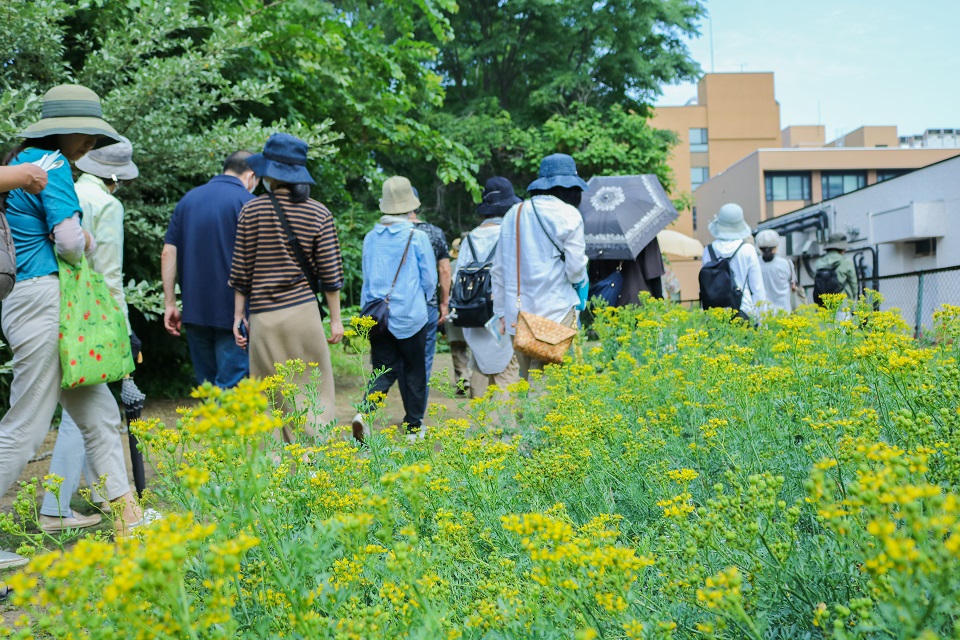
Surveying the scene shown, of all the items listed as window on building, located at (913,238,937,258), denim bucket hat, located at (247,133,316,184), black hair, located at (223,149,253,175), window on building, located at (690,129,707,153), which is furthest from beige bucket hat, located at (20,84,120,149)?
window on building, located at (690,129,707,153)

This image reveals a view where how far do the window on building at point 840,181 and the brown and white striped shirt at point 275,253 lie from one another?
156 ft

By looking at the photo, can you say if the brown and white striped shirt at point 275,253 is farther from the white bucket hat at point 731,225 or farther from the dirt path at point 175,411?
the white bucket hat at point 731,225

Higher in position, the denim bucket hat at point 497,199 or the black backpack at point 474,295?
the denim bucket hat at point 497,199

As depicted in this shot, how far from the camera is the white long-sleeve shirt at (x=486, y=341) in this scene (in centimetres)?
666

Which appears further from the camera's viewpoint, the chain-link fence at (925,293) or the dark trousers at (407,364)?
the chain-link fence at (925,293)

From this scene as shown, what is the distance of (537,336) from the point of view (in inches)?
211

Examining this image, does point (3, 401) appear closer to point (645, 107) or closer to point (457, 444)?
point (457, 444)

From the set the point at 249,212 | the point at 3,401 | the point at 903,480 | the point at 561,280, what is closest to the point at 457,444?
the point at 903,480

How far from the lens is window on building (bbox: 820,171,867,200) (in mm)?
47125

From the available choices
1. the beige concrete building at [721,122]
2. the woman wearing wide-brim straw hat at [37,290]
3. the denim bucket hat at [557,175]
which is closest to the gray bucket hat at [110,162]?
the woman wearing wide-brim straw hat at [37,290]

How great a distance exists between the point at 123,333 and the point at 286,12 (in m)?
6.06

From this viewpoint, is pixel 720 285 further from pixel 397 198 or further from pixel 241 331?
pixel 241 331

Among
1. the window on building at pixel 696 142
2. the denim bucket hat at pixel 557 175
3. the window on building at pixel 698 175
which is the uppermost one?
the window on building at pixel 696 142

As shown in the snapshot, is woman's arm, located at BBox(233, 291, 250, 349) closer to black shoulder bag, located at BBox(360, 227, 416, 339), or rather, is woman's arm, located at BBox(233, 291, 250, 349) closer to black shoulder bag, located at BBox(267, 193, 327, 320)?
black shoulder bag, located at BBox(267, 193, 327, 320)
